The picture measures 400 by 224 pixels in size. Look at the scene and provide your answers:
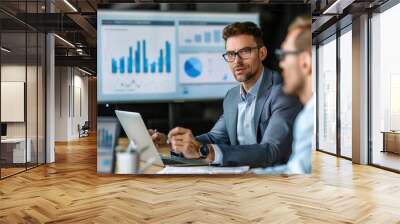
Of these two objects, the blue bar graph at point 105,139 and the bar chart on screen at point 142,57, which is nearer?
the bar chart on screen at point 142,57

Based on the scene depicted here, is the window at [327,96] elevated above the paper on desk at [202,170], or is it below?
above

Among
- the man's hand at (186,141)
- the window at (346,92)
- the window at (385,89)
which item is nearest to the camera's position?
the man's hand at (186,141)

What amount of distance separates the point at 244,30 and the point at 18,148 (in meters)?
4.71

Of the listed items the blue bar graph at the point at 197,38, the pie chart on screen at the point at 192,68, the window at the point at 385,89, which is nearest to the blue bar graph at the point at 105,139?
the pie chart on screen at the point at 192,68

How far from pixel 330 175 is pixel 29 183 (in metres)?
4.84

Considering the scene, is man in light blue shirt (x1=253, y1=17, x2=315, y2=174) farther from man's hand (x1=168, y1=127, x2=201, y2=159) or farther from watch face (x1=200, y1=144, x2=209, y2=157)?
man's hand (x1=168, y1=127, x2=201, y2=159)

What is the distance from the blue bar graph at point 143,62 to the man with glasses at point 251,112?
73cm

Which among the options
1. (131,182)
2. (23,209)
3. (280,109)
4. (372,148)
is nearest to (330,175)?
(372,148)

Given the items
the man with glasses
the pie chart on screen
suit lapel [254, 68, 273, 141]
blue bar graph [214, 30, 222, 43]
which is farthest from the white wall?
suit lapel [254, 68, 273, 141]

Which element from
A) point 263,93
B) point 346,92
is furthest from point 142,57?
point 346,92

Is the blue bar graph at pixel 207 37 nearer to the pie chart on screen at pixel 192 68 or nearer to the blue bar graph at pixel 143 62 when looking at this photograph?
the pie chart on screen at pixel 192 68

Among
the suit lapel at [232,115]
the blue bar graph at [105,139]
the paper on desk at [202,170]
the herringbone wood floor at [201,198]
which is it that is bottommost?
the herringbone wood floor at [201,198]

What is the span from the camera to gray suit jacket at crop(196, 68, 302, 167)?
16.0 feet

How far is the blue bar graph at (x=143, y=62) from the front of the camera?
4.92 metres
